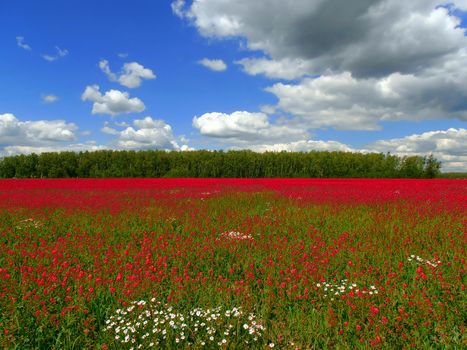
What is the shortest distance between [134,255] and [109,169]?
39777 mm

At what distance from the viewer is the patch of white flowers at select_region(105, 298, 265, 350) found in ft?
10.5

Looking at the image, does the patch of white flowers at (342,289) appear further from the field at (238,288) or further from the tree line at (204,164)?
the tree line at (204,164)

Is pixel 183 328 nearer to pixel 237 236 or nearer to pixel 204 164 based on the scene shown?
pixel 237 236

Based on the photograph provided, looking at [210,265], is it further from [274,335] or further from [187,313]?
[274,335]

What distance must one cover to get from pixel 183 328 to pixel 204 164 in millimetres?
39862

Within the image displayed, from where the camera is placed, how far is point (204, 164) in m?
42.9

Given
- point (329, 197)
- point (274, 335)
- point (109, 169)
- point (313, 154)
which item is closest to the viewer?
point (274, 335)

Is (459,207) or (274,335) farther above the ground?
(459,207)

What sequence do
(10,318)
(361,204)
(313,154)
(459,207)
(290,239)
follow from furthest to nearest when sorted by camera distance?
1. (313,154)
2. (361,204)
3. (459,207)
4. (290,239)
5. (10,318)

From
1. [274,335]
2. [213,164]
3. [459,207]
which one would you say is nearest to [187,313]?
[274,335]

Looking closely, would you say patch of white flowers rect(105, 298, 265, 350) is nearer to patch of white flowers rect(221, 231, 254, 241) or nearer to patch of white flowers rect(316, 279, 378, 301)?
patch of white flowers rect(316, 279, 378, 301)

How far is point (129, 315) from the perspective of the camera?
3586 millimetres

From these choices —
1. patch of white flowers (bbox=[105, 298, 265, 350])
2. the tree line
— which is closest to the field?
patch of white flowers (bbox=[105, 298, 265, 350])

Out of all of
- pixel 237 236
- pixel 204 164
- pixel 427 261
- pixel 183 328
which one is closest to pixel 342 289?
pixel 427 261
